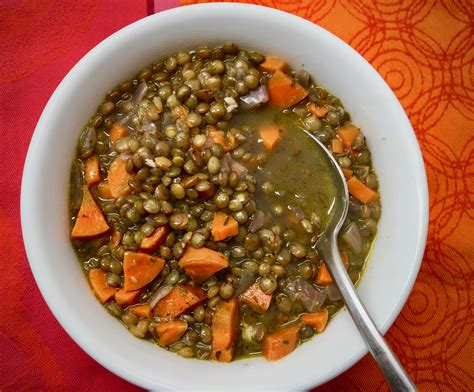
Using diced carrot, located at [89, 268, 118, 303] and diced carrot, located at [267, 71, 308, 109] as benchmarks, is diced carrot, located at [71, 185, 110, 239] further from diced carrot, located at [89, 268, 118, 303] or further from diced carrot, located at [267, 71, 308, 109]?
diced carrot, located at [267, 71, 308, 109]

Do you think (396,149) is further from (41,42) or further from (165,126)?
(41,42)

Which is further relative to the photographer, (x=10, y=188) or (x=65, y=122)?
(x=10, y=188)

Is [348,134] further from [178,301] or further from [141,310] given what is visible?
[141,310]

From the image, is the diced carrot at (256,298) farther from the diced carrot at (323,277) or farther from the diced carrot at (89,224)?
the diced carrot at (89,224)

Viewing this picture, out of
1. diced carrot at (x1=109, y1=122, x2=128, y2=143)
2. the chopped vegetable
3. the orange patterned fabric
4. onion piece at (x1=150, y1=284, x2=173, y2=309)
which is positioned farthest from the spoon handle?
diced carrot at (x1=109, y1=122, x2=128, y2=143)

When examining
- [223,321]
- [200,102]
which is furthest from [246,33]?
[223,321]

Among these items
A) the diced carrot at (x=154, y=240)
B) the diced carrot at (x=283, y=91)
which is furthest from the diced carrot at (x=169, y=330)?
the diced carrot at (x=283, y=91)
